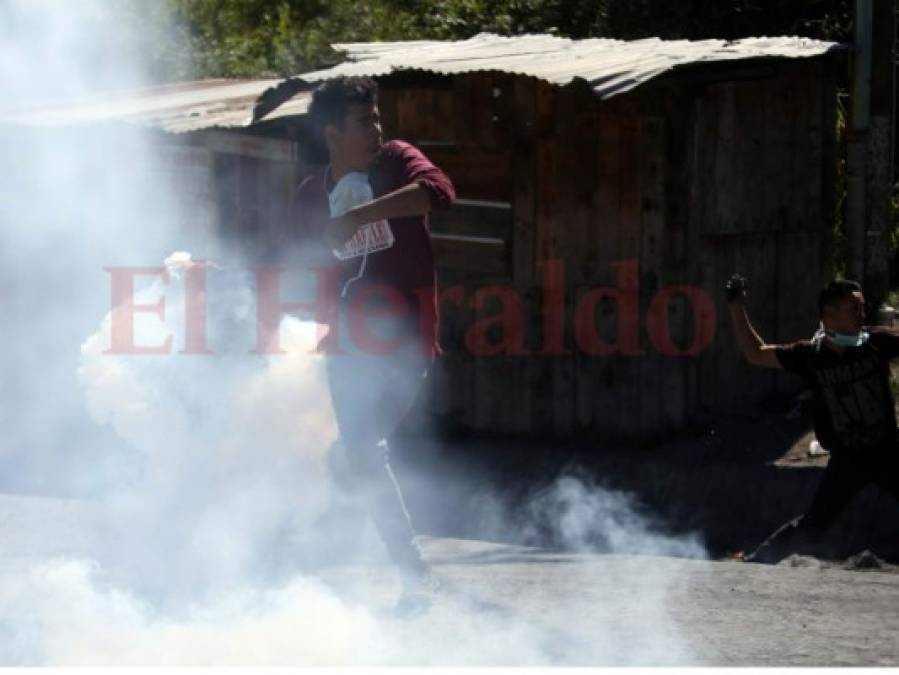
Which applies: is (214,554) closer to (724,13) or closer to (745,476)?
(745,476)

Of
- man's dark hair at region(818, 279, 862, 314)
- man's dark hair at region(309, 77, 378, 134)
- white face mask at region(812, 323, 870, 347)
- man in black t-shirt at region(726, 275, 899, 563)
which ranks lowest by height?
man in black t-shirt at region(726, 275, 899, 563)

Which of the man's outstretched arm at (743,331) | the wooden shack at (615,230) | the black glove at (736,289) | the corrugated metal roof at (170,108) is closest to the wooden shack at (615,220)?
the wooden shack at (615,230)

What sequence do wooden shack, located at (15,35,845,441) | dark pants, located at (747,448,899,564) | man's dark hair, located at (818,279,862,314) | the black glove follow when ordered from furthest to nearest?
1. wooden shack, located at (15,35,845,441)
2. dark pants, located at (747,448,899,564)
3. man's dark hair, located at (818,279,862,314)
4. the black glove

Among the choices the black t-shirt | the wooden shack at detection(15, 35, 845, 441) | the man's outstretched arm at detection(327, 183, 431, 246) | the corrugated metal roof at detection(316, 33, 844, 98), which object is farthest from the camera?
the wooden shack at detection(15, 35, 845, 441)

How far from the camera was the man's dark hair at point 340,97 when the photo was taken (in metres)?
6.41

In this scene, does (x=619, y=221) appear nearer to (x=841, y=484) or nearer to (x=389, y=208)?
(x=841, y=484)

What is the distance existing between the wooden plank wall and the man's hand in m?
4.78

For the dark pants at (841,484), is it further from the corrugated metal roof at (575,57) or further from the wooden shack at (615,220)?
the wooden shack at (615,220)

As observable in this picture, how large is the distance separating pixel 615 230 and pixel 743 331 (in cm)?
376

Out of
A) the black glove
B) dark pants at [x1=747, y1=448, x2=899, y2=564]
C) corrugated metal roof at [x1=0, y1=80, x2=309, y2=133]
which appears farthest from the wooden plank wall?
the black glove

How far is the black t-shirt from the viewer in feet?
25.0

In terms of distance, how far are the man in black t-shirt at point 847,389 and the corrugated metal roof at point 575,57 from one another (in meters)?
2.37

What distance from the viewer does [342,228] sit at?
20.5 feet

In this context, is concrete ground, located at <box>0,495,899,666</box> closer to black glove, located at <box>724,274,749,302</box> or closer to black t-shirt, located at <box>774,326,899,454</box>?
black t-shirt, located at <box>774,326,899,454</box>
